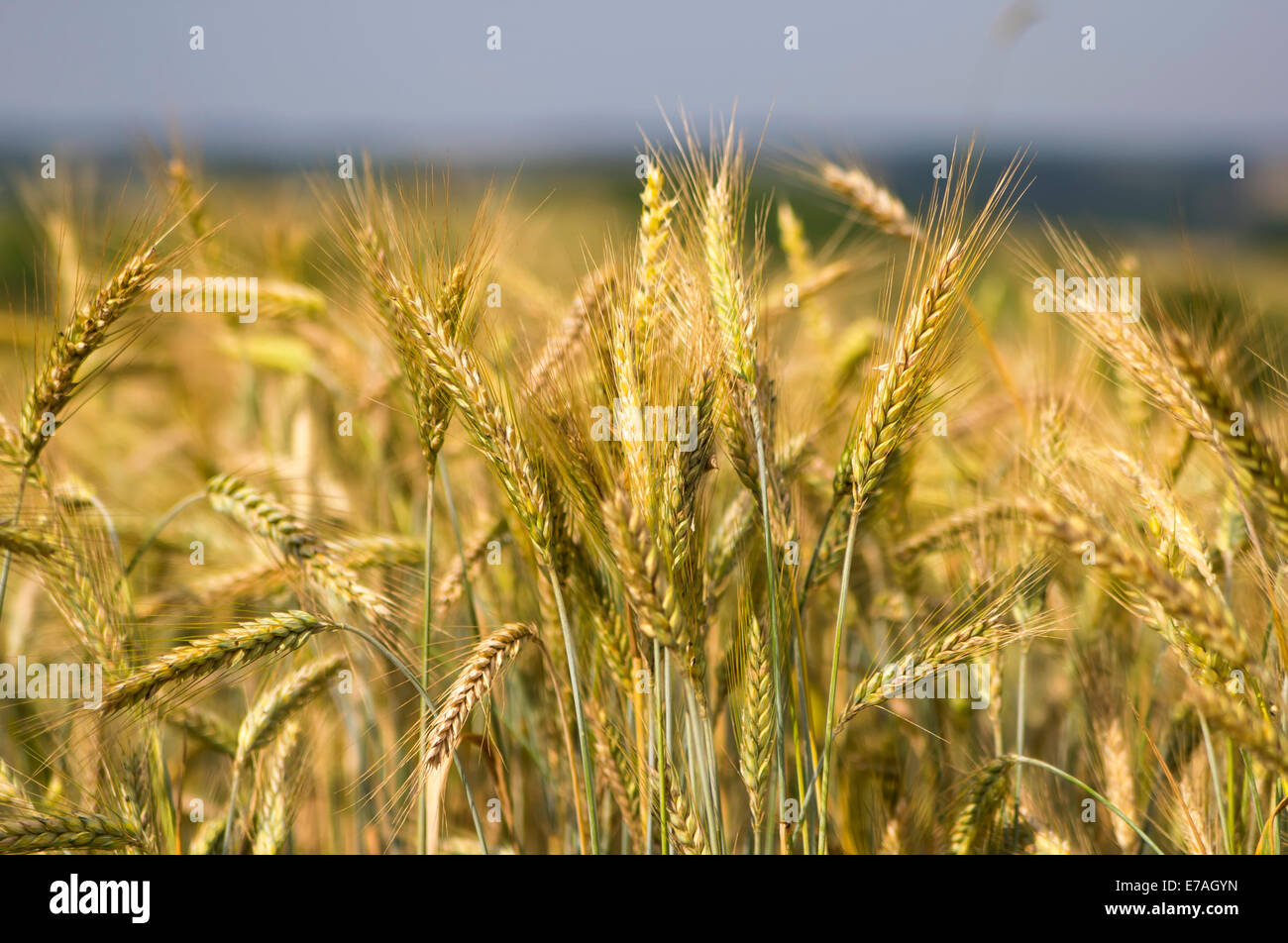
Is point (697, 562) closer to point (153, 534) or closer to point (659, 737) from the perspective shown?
point (659, 737)

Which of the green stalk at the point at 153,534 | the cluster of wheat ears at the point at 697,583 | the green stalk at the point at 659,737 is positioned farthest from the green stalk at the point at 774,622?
the green stalk at the point at 153,534

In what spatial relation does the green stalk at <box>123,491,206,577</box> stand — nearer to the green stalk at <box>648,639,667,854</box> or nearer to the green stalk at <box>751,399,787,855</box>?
the green stalk at <box>648,639,667,854</box>

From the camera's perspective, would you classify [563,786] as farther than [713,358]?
Yes

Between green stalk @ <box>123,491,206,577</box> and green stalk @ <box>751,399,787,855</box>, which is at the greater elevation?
green stalk @ <box>123,491,206,577</box>

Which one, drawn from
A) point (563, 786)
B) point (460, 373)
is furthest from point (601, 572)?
point (563, 786)

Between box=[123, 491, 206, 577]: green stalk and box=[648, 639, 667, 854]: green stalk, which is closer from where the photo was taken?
box=[648, 639, 667, 854]: green stalk

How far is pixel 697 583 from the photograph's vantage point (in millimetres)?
1319

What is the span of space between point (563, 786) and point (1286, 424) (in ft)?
5.45

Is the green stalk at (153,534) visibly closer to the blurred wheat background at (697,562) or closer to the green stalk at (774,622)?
the blurred wheat background at (697,562)

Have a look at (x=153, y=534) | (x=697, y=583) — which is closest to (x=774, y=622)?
(x=697, y=583)

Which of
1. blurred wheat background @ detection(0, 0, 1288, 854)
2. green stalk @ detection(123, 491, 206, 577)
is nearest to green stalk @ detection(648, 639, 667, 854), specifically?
blurred wheat background @ detection(0, 0, 1288, 854)

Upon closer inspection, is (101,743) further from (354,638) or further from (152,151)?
(152,151)

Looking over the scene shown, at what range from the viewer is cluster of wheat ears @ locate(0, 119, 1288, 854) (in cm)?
127

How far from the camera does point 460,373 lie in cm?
129
